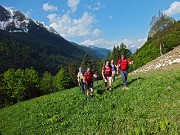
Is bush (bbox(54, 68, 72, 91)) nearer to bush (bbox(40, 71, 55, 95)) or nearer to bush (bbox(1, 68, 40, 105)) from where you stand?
bush (bbox(40, 71, 55, 95))

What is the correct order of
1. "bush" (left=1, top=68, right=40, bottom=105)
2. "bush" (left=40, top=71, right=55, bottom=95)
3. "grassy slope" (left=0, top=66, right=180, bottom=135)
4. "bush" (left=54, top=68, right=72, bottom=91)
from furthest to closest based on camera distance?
1. "bush" (left=40, top=71, right=55, bottom=95)
2. "bush" (left=54, top=68, right=72, bottom=91)
3. "bush" (left=1, top=68, right=40, bottom=105)
4. "grassy slope" (left=0, top=66, right=180, bottom=135)

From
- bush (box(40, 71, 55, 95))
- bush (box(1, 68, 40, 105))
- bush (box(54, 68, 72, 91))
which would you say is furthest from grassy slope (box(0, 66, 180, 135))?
bush (box(40, 71, 55, 95))

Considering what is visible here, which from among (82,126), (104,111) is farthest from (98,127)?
(104,111)

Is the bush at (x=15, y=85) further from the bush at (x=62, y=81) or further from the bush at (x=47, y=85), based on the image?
the bush at (x=47, y=85)

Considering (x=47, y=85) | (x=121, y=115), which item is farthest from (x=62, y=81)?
(x=121, y=115)

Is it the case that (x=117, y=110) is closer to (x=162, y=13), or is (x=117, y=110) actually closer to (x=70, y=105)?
(x=70, y=105)

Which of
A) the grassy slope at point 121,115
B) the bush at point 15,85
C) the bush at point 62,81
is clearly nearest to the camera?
the grassy slope at point 121,115

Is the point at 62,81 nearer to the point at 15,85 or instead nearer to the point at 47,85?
the point at 47,85

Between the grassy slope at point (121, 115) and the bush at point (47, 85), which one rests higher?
the bush at point (47, 85)

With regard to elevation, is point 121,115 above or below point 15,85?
below

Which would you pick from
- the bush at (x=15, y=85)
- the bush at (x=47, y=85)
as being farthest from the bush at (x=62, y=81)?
the bush at (x=15, y=85)

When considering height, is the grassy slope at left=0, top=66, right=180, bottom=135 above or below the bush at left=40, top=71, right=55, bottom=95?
below

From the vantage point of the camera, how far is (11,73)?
97.8m

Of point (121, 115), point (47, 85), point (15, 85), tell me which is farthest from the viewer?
point (47, 85)
